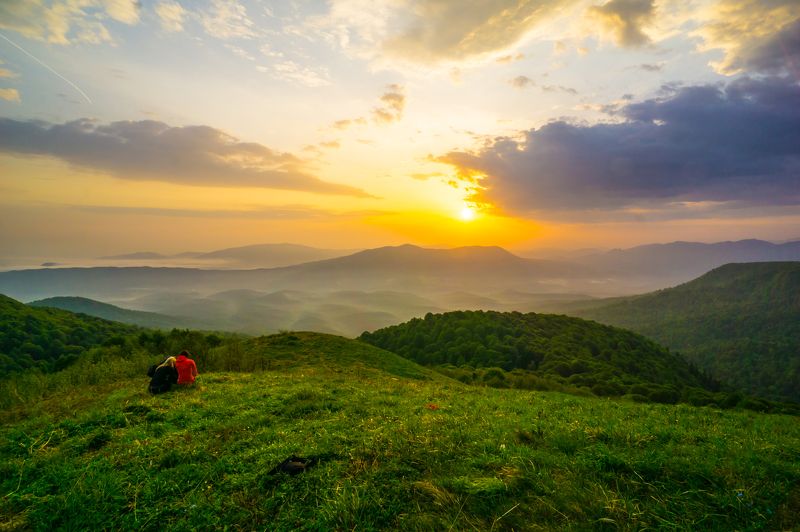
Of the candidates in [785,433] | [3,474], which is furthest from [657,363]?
[3,474]

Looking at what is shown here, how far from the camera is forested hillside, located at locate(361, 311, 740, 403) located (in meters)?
83.6

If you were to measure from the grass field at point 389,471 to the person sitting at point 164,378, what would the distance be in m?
3.18

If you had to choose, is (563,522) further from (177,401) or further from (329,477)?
(177,401)

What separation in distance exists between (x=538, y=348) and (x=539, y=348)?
46 cm

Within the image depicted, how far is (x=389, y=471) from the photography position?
7770 millimetres

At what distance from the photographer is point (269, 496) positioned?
24.3ft

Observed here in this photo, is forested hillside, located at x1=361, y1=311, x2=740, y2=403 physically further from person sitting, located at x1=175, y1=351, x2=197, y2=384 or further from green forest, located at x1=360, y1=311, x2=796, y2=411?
person sitting, located at x1=175, y1=351, x2=197, y2=384

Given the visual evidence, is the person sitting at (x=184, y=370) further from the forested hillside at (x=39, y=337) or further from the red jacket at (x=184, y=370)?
the forested hillside at (x=39, y=337)

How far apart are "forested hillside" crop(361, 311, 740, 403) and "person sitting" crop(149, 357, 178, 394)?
205 ft

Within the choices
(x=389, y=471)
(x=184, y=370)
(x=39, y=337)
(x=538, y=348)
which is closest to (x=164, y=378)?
(x=184, y=370)

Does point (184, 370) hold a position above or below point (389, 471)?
below

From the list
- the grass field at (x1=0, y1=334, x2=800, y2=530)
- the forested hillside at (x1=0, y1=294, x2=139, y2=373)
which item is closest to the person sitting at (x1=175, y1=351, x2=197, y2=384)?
the grass field at (x1=0, y1=334, x2=800, y2=530)

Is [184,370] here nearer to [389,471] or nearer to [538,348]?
[389,471]

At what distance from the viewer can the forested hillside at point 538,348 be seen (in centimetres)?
8356
